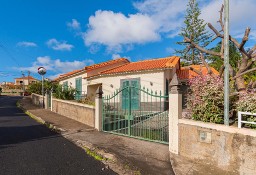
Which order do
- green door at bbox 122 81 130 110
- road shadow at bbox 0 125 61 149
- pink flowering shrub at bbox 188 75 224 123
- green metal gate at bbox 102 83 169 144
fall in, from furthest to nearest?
green door at bbox 122 81 130 110
road shadow at bbox 0 125 61 149
green metal gate at bbox 102 83 169 144
pink flowering shrub at bbox 188 75 224 123

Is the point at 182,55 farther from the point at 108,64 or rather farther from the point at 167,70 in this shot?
the point at 167,70

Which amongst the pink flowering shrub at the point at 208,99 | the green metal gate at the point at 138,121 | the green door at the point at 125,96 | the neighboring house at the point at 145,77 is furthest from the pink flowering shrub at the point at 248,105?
the neighboring house at the point at 145,77

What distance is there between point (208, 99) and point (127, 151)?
9.10 ft

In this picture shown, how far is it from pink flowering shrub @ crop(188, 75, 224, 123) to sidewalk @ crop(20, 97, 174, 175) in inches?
59.1

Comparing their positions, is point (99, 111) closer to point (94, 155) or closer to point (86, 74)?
point (94, 155)

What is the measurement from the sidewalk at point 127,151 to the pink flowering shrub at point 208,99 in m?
1.50

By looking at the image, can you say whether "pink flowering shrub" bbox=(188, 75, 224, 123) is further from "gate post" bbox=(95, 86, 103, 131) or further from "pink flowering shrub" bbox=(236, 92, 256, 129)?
"gate post" bbox=(95, 86, 103, 131)

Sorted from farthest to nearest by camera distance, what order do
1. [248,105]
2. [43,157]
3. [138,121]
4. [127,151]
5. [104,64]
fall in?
[104,64], [138,121], [127,151], [43,157], [248,105]

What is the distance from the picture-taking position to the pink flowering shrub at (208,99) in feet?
15.6

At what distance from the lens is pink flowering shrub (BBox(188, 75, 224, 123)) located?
4.75 meters

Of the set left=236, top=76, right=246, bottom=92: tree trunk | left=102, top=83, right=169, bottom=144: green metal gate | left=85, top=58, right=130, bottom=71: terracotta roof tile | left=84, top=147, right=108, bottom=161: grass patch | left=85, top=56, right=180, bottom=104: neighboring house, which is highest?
left=85, top=58, right=130, bottom=71: terracotta roof tile

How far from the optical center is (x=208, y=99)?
15.9 ft

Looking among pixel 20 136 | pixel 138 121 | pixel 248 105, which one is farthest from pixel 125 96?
pixel 20 136

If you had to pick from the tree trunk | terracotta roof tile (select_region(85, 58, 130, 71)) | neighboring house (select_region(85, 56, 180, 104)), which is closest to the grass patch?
the tree trunk
